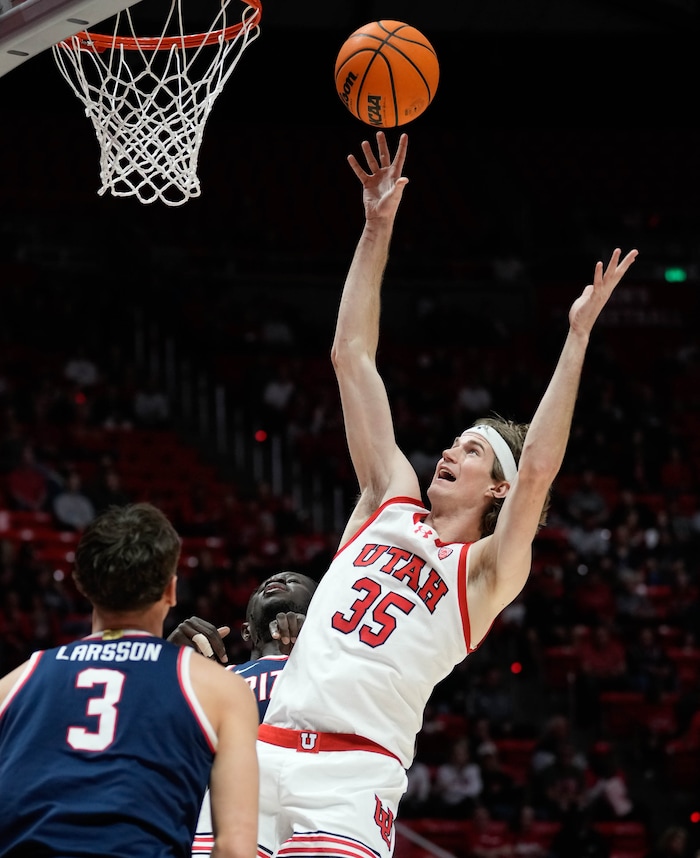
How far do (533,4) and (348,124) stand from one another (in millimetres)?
3693

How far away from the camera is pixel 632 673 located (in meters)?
13.8

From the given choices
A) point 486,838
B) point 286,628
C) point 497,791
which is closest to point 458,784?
point 497,791

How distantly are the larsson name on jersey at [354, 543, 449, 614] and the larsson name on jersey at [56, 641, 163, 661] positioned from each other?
4.73ft

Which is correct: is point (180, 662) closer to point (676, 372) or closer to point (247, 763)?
point (247, 763)

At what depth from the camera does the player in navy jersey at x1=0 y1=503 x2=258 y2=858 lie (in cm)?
288

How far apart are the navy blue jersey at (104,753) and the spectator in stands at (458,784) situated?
898 centimetres

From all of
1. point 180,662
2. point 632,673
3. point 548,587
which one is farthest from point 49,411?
point 180,662

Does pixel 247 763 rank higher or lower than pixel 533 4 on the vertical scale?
lower

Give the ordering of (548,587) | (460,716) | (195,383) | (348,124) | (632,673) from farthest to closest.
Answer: (348,124)
(195,383)
(548,587)
(632,673)
(460,716)

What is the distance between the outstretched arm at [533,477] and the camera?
4184mm

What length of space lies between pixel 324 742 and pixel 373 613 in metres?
0.44

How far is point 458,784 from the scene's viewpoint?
11.8 meters

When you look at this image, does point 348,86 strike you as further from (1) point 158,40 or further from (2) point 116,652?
(2) point 116,652

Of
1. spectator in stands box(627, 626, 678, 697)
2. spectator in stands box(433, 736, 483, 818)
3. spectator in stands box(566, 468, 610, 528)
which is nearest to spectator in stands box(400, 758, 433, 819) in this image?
spectator in stands box(433, 736, 483, 818)
